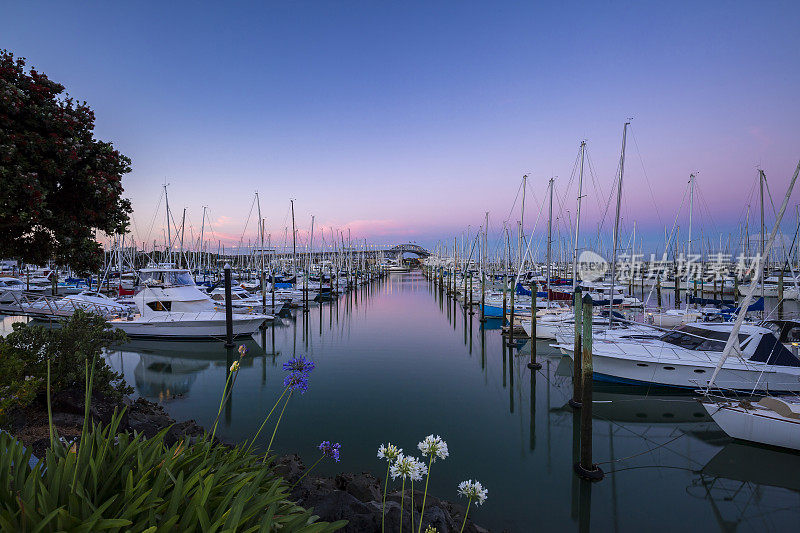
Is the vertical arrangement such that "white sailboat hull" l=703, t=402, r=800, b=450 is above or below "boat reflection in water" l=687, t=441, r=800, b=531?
above

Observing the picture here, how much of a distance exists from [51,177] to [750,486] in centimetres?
1661

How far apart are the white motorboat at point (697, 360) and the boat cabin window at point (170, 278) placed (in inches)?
947

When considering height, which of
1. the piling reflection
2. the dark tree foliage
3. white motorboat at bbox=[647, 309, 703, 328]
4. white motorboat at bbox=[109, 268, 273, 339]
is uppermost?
the dark tree foliage

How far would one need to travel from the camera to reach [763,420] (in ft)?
32.0

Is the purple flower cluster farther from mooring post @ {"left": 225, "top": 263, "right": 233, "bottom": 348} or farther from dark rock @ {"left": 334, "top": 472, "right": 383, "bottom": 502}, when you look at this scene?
mooring post @ {"left": 225, "top": 263, "right": 233, "bottom": 348}

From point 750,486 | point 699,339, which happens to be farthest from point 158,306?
point 699,339

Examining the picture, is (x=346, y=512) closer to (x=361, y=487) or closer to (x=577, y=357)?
(x=361, y=487)

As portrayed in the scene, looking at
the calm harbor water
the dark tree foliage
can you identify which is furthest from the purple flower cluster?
the dark tree foliage

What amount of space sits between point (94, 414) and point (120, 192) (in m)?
4.70

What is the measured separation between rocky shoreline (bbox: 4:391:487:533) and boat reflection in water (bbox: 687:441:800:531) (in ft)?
19.0

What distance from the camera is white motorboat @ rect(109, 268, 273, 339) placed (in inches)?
887

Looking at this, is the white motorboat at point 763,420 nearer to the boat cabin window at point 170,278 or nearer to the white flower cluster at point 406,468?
the white flower cluster at point 406,468

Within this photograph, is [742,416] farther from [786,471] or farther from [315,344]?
[315,344]

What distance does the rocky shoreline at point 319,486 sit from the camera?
16.4 feet
